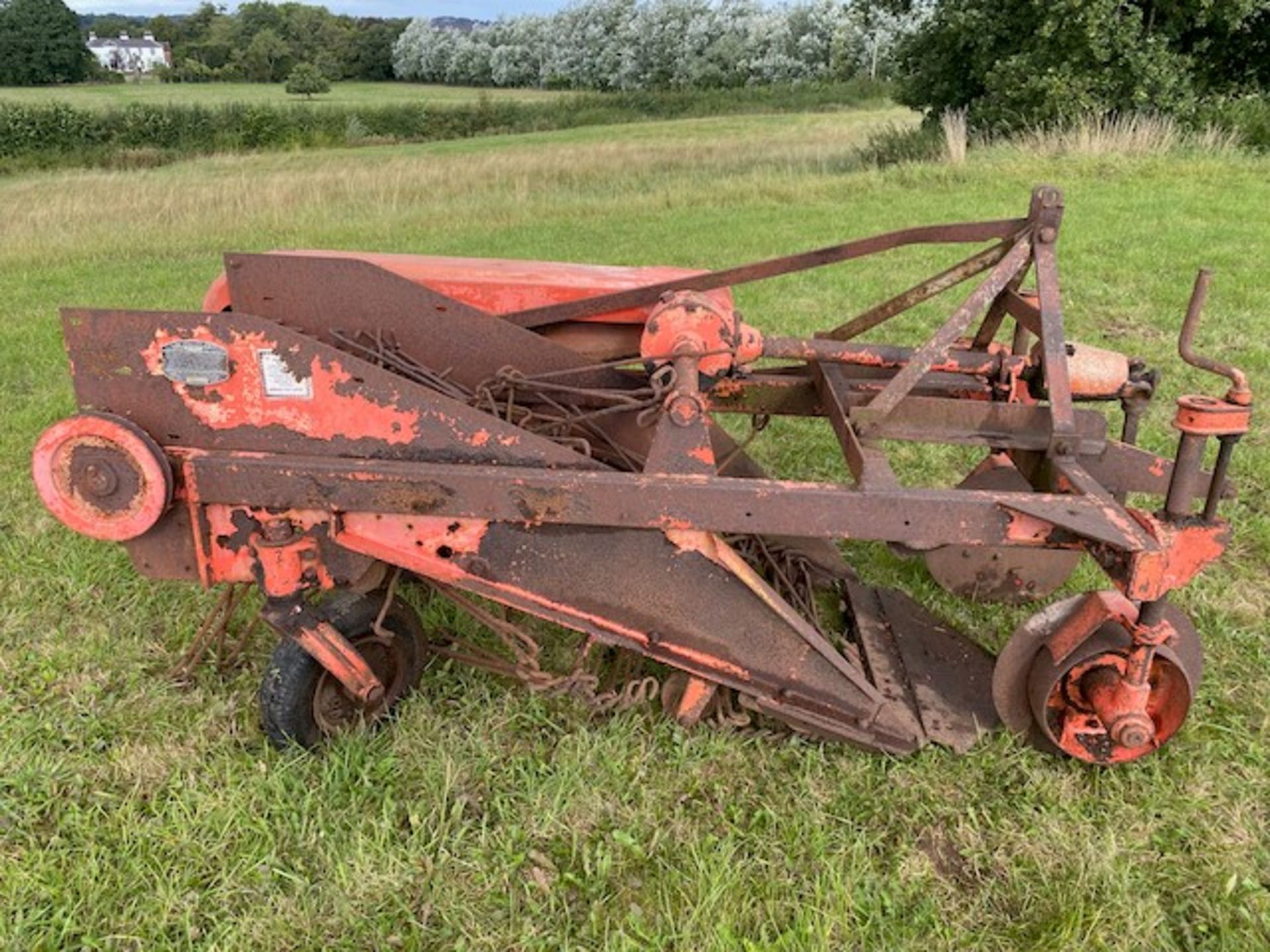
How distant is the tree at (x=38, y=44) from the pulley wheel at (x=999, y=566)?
222 feet

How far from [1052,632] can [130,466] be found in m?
A: 2.60

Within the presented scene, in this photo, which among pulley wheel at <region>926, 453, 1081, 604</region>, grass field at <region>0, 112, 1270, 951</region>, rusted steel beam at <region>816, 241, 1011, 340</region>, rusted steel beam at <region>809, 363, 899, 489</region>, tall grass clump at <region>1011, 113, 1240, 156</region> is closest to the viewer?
grass field at <region>0, 112, 1270, 951</region>

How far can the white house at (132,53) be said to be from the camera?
72.7 meters

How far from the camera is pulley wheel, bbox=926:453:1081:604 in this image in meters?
3.70

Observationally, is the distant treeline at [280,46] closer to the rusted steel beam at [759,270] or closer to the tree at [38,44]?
the tree at [38,44]

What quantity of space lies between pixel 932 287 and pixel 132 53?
3701 inches

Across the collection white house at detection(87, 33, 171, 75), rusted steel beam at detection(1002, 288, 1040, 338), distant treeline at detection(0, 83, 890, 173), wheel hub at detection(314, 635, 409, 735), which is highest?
white house at detection(87, 33, 171, 75)

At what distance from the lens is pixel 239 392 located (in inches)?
99.7

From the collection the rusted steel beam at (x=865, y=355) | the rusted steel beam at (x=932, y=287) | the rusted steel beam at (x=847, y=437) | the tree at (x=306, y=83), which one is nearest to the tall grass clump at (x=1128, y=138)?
the rusted steel beam at (x=932, y=287)

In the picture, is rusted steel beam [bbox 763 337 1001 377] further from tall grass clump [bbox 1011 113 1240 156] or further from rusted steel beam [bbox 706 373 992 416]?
tall grass clump [bbox 1011 113 1240 156]

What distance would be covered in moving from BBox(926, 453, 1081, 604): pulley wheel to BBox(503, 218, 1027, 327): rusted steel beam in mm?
1073

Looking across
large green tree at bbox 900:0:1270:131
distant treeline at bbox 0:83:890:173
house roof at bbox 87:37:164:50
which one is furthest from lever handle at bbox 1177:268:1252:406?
house roof at bbox 87:37:164:50

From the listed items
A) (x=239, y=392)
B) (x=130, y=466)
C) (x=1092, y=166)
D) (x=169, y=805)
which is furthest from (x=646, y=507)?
(x=1092, y=166)

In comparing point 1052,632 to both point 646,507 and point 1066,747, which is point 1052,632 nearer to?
point 1066,747
